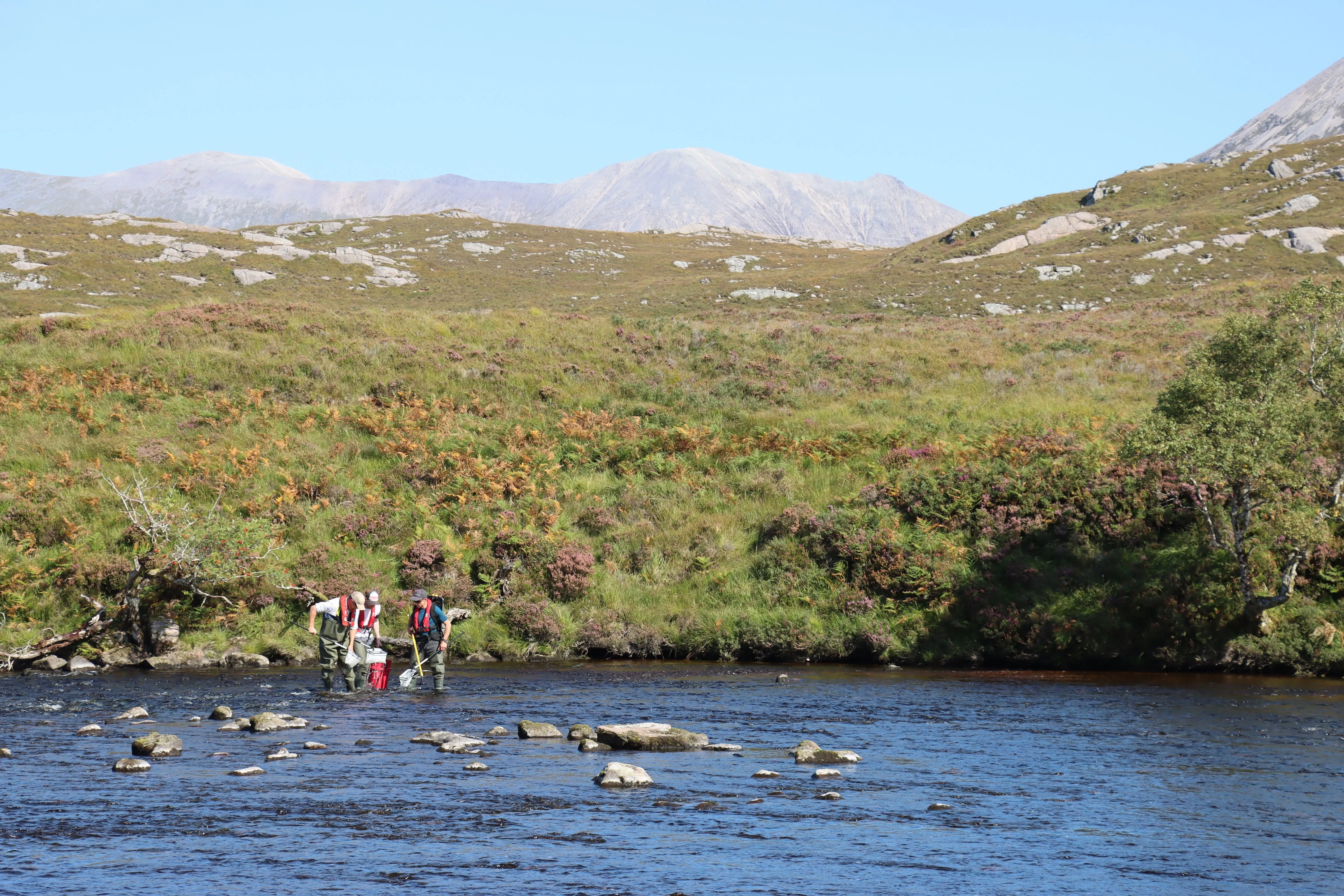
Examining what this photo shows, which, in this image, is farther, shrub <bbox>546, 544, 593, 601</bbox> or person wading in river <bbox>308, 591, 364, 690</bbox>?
shrub <bbox>546, 544, 593, 601</bbox>

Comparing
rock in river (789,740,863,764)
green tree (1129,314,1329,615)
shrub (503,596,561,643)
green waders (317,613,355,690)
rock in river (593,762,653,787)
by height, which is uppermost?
green tree (1129,314,1329,615)

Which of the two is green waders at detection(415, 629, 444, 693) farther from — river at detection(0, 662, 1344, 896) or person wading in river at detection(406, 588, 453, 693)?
river at detection(0, 662, 1344, 896)

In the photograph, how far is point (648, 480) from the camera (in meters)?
32.2

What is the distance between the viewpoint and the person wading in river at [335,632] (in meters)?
20.4

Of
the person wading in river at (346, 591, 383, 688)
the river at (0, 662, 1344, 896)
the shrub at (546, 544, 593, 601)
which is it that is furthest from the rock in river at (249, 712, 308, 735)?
the shrub at (546, 544, 593, 601)

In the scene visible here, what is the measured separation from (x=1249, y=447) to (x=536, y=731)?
15004mm

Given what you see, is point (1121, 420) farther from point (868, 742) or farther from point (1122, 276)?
point (1122, 276)

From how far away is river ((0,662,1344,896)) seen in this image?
31.1 feet

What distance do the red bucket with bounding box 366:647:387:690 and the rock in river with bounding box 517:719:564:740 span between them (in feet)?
19.4

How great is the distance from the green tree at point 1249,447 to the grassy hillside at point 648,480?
89 cm

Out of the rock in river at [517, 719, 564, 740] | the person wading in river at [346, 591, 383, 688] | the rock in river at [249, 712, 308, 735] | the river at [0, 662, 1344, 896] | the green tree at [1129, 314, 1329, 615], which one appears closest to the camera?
the river at [0, 662, 1344, 896]

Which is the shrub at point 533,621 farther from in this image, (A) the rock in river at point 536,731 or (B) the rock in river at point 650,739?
(B) the rock in river at point 650,739

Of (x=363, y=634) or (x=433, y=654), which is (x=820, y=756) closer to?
(x=433, y=654)

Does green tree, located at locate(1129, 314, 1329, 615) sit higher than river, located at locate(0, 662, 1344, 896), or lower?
higher
